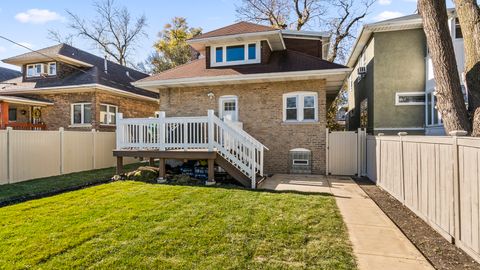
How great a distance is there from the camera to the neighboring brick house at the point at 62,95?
1502 cm

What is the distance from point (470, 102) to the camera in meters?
4.93

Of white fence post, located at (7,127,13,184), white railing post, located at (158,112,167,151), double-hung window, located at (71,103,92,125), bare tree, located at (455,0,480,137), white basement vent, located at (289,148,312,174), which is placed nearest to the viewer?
bare tree, located at (455,0,480,137)

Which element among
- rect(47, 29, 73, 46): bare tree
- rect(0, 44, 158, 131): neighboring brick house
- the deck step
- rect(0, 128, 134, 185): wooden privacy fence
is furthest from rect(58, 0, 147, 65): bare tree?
the deck step

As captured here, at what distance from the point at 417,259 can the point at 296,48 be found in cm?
1192

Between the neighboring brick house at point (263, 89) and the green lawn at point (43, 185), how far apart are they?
4448 millimetres

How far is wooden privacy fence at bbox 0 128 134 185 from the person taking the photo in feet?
29.1

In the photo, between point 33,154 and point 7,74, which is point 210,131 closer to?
point 33,154

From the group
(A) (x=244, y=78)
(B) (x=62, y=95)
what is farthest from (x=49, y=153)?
(A) (x=244, y=78)

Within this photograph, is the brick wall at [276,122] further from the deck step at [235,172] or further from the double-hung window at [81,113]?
the double-hung window at [81,113]

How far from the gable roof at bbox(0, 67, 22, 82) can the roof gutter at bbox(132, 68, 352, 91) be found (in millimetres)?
15958

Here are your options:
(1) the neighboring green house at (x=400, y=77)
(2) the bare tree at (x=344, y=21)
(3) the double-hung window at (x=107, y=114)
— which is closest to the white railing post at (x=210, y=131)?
(1) the neighboring green house at (x=400, y=77)

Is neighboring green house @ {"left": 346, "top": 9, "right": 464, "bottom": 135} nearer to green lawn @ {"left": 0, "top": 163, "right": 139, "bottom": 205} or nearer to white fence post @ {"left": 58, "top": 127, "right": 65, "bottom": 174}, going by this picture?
green lawn @ {"left": 0, "top": 163, "right": 139, "bottom": 205}

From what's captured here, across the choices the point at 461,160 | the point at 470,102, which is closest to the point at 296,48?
the point at 470,102

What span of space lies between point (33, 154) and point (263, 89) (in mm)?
8837
